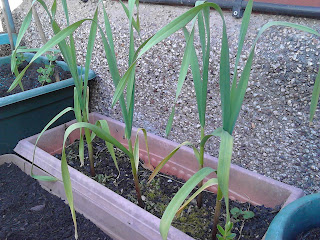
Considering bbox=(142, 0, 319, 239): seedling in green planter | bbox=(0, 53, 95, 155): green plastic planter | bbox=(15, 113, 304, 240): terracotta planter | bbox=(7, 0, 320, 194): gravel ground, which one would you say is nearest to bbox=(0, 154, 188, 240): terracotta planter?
bbox=(15, 113, 304, 240): terracotta planter

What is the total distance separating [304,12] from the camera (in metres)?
0.96

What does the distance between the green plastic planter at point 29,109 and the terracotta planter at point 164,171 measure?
0.36 feet

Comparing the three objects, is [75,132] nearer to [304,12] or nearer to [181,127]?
[181,127]

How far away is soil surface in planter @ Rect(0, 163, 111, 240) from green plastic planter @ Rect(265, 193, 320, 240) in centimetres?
60

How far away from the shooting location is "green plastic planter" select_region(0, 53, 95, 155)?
134 centimetres

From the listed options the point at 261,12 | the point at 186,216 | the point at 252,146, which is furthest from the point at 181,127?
the point at 261,12

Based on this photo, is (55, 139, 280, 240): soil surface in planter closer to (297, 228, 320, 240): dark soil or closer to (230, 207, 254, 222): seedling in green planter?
(230, 207, 254, 222): seedling in green planter

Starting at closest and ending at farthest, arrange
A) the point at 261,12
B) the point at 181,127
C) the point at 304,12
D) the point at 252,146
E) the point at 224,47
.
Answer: the point at 224,47 → the point at 304,12 → the point at 261,12 → the point at 252,146 → the point at 181,127

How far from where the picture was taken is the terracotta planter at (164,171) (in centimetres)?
93

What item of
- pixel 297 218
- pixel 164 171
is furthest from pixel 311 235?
pixel 164 171

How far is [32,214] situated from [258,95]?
36.1 inches

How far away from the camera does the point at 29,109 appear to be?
55.4 inches

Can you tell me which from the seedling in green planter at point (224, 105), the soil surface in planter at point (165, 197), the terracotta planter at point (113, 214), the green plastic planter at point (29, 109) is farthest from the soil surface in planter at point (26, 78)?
the seedling in green planter at point (224, 105)

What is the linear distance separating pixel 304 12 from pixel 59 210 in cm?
106
